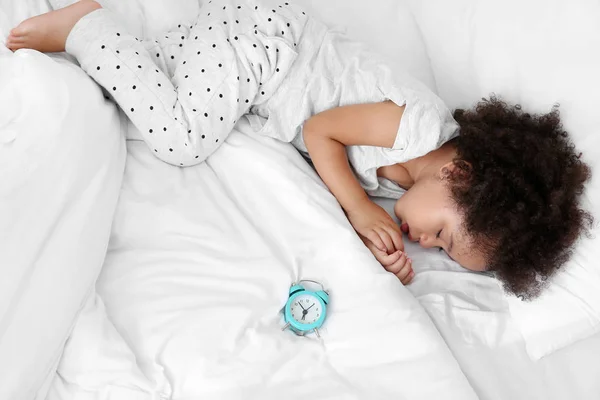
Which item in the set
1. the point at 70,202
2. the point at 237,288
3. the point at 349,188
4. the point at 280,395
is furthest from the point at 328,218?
the point at 70,202

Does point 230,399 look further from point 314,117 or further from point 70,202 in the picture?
point 314,117

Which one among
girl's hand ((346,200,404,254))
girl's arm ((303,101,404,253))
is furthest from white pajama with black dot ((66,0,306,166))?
girl's hand ((346,200,404,254))

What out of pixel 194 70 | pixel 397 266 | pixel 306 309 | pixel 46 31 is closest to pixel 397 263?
pixel 397 266

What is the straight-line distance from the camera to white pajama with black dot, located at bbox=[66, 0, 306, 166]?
3.81 feet

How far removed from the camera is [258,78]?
1232 mm

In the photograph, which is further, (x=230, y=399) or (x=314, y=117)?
(x=314, y=117)

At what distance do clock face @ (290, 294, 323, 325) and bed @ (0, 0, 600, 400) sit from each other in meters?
0.03

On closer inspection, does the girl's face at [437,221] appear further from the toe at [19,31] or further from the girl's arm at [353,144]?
→ the toe at [19,31]

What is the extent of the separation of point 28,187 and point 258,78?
1.72ft

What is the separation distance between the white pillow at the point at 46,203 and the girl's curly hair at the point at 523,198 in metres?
0.66

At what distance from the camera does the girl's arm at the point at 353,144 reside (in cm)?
114

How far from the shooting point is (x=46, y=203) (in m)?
0.93

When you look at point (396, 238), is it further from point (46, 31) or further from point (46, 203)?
point (46, 31)

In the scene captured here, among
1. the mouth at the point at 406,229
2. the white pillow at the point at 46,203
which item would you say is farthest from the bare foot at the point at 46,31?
the mouth at the point at 406,229
